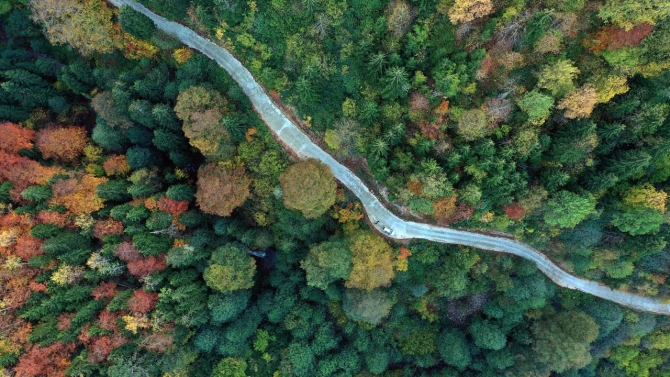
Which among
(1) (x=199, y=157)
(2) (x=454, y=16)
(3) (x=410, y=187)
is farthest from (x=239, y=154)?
(2) (x=454, y=16)

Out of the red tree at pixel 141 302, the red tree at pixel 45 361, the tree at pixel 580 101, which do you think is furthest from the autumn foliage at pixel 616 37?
the red tree at pixel 45 361

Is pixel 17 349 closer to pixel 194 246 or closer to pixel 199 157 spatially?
pixel 194 246

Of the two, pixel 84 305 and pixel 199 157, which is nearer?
pixel 84 305

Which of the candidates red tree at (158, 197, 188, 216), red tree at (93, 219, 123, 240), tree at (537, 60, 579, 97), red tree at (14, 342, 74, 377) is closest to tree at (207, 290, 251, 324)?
red tree at (158, 197, 188, 216)

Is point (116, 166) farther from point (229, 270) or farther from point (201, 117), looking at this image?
point (229, 270)

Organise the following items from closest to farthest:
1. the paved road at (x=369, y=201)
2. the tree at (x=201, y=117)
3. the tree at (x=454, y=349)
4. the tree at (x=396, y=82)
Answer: the tree at (x=396, y=82) → the tree at (x=201, y=117) → the paved road at (x=369, y=201) → the tree at (x=454, y=349)

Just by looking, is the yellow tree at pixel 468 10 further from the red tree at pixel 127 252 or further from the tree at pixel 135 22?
the red tree at pixel 127 252

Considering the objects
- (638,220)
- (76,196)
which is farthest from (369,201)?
(76,196)
